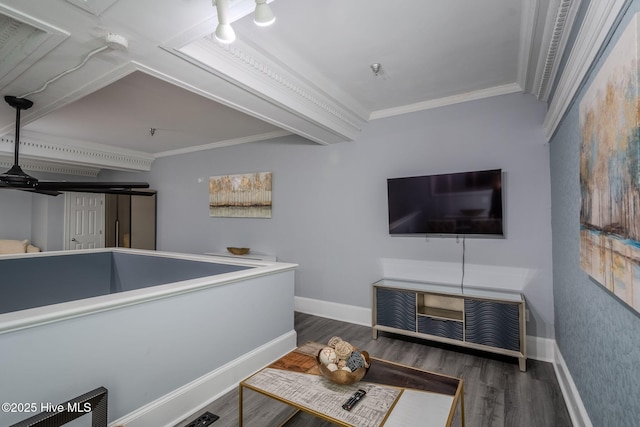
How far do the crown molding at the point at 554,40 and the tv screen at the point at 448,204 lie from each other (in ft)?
2.56

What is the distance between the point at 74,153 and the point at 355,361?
556 centimetres

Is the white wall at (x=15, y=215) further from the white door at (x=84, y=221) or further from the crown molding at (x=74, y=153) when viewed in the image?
the crown molding at (x=74, y=153)

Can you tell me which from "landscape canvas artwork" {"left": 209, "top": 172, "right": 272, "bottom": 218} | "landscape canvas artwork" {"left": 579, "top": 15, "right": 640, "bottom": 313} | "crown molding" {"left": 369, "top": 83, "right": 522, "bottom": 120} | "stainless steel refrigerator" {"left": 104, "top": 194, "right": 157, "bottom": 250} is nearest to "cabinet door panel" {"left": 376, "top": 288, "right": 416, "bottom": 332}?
"landscape canvas artwork" {"left": 579, "top": 15, "right": 640, "bottom": 313}

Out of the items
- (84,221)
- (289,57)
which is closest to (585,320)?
(289,57)

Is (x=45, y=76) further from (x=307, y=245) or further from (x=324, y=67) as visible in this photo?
(x=307, y=245)

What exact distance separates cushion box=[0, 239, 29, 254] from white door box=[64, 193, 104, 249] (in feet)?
2.15

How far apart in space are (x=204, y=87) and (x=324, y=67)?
0.96m

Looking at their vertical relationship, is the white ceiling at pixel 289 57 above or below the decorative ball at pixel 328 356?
above

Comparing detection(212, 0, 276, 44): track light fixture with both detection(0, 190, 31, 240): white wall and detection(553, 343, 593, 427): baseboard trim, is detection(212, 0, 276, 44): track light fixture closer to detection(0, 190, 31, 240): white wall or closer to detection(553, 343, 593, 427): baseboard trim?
detection(553, 343, 593, 427): baseboard trim

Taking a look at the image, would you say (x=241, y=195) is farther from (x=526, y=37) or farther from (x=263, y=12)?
(x=526, y=37)

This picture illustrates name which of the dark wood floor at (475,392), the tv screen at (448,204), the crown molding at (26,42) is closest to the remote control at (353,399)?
the dark wood floor at (475,392)

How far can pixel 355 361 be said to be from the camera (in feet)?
5.15

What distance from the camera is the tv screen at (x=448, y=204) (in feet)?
9.48

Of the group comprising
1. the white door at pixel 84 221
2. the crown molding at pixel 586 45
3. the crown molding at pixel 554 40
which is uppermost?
the crown molding at pixel 554 40
